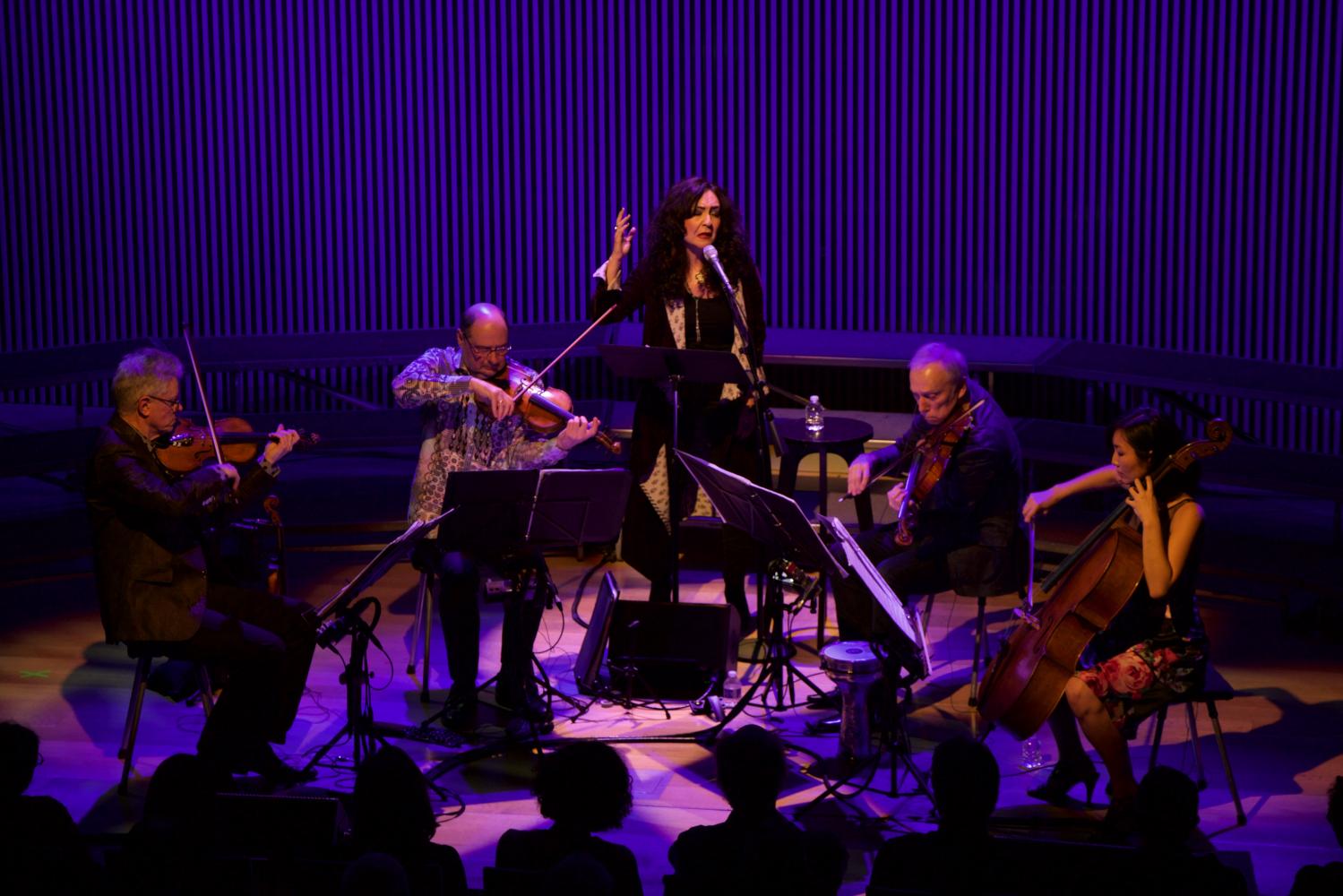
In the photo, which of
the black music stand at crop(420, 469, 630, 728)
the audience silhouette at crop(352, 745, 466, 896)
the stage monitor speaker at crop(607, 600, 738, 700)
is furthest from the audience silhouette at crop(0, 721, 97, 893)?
the stage monitor speaker at crop(607, 600, 738, 700)

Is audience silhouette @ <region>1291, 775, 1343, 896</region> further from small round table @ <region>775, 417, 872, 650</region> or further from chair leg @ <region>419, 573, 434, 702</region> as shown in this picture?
chair leg @ <region>419, 573, 434, 702</region>

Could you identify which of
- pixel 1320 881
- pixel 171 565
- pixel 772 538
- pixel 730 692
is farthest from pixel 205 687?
pixel 1320 881

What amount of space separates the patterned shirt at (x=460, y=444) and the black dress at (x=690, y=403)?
415 millimetres

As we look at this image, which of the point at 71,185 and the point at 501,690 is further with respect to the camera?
the point at 71,185

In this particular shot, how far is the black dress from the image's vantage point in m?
5.03

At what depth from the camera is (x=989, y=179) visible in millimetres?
7512

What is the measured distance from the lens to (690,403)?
16.6 feet

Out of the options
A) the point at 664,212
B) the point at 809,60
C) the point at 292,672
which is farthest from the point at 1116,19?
the point at 292,672

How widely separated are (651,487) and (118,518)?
1.76 m

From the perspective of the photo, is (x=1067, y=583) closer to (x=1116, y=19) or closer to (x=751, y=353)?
(x=751, y=353)

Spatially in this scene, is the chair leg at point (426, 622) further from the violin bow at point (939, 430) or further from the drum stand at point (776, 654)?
the violin bow at point (939, 430)

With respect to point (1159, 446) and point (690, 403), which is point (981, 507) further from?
point (690, 403)

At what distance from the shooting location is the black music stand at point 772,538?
12.4ft

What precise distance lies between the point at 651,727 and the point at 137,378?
1.74m
